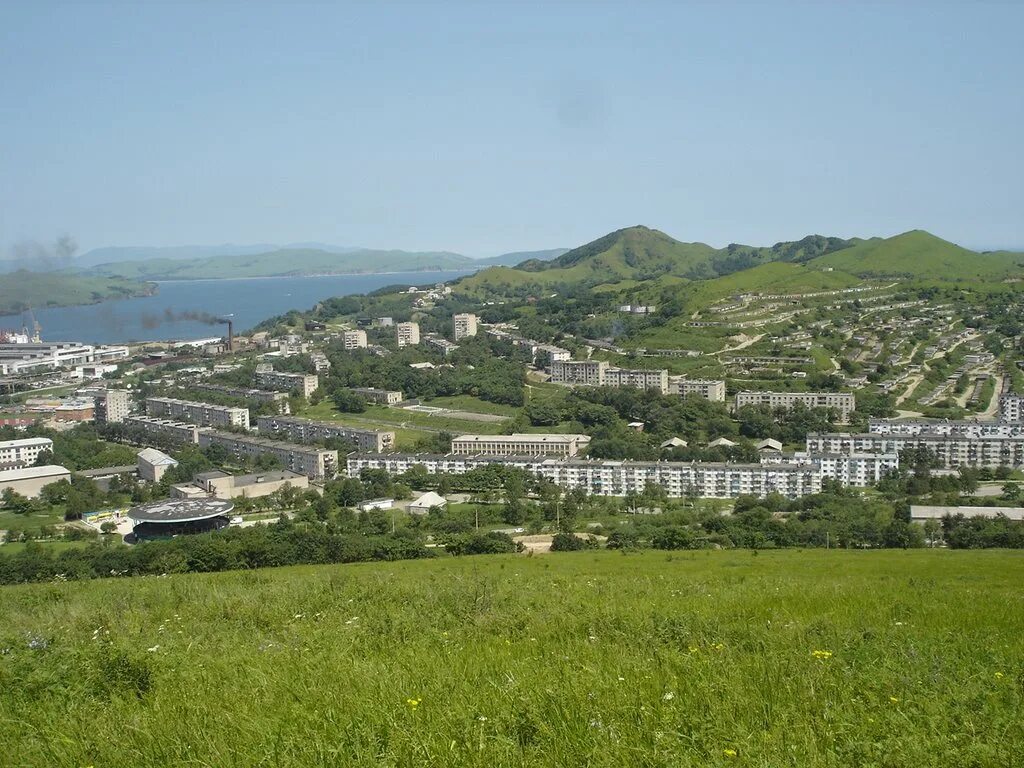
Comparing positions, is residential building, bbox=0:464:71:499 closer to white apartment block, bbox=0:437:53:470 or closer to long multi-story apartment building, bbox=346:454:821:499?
white apartment block, bbox=0:437:53:470

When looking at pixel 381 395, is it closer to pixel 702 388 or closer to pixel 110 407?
pixel 110 407

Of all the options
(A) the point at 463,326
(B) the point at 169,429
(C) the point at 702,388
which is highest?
(A) the point at 463,326

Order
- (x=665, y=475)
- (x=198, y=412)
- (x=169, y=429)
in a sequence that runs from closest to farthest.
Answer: (x=665, y=475) → (x=169, y=429) → (x=198, y=412)

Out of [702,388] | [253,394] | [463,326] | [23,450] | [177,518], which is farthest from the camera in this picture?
[463,326]

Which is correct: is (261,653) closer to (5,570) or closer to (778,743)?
(778,743)

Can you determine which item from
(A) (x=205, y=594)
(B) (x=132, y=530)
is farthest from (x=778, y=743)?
(B) (x=132, y=530)

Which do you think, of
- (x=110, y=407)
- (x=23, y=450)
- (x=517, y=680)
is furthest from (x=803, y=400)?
(x=517, y=680)
